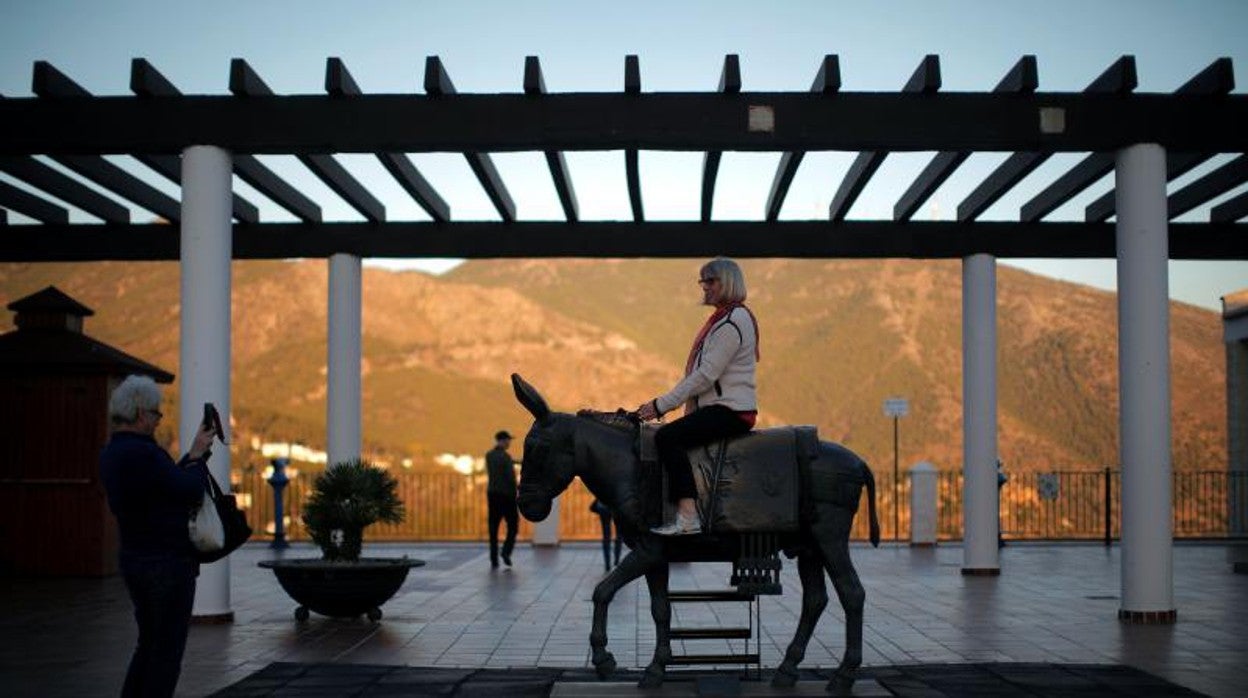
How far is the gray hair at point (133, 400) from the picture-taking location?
6.82 meters

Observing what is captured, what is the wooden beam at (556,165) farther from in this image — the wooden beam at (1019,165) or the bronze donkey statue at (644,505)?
the bronze donkey statue at (644,505)

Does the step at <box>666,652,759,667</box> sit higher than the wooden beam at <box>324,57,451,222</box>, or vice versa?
the wooden beam at <box>324,57,451,222</box>

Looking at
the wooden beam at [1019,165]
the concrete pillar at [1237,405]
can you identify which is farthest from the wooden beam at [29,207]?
the concrete pillar at [1237,405]

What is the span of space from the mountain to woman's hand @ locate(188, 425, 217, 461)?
8183 cm

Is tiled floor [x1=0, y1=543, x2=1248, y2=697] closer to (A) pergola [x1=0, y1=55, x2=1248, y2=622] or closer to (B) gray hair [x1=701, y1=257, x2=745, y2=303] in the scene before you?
(A) pergola [x1=0, y1=55, x2=1248, y2=622]

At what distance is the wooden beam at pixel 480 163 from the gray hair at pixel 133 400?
260 inches

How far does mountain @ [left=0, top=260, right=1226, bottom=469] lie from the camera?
10094cm

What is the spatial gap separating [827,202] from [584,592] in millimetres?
5416

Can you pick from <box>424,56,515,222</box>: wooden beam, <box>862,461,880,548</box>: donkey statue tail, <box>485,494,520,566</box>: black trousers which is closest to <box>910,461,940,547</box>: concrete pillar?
<box>485,494,520,566</box>: black trousers

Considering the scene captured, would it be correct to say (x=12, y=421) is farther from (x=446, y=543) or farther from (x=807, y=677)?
(x=807, y=677)

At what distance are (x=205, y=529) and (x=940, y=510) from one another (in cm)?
7149

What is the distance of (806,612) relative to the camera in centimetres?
907

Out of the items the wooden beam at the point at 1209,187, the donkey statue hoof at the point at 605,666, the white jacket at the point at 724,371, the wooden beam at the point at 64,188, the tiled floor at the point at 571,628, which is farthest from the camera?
the wooden beam at the point at 1209,187

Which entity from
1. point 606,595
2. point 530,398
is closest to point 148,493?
point 530,398
